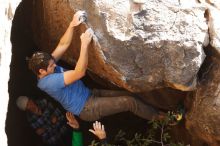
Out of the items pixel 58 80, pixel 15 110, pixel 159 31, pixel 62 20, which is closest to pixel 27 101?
pixel 15 110

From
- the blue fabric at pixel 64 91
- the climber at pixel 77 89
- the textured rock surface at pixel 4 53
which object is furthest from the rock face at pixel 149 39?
the textured rock surface at pixel 4 53

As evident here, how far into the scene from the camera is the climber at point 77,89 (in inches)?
191

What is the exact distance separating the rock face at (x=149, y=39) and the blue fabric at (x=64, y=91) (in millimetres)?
554

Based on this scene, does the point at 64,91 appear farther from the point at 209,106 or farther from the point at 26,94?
the point at 209,106

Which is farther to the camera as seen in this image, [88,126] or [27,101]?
[88,126]

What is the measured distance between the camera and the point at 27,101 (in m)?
5.53

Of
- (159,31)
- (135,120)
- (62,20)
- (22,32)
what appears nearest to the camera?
(159,31)

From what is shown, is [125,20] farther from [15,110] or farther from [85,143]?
[85,143]

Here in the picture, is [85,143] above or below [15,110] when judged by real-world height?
below

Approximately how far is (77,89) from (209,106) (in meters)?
1.60

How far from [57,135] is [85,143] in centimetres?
81

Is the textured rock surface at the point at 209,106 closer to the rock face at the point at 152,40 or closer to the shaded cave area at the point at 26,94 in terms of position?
the rock face at the point at 152,40

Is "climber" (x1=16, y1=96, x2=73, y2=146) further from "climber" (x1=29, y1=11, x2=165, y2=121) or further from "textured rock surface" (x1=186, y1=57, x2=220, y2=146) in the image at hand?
"textured rock surface" (x1=186, y1=57, x2=220, y2=146)

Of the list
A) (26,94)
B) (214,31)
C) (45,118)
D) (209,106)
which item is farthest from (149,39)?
(26,94)
